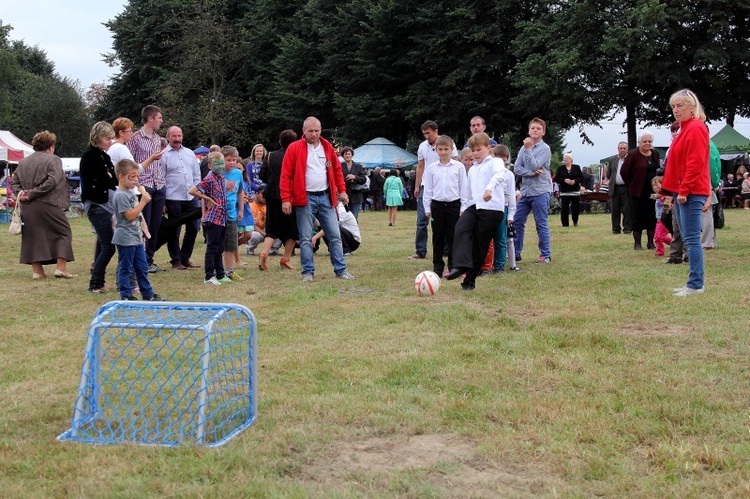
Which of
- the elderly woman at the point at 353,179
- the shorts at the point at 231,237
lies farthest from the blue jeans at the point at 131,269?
the elderly woman at the point at 353,179

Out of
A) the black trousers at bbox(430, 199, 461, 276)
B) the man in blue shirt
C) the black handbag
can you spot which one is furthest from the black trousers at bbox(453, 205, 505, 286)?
the black handbag

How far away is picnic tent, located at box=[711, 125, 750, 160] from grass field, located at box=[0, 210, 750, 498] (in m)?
26.1

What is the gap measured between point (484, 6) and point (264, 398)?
36555 millimetres

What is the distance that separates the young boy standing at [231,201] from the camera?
1005cm

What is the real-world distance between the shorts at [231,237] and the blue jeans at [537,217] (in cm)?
382

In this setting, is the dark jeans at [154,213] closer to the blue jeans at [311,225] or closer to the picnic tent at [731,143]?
the blue jeans at [311,225]

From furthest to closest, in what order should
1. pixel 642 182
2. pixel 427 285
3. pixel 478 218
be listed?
pixel 642 182
pixel 478 218
pixel 427 285

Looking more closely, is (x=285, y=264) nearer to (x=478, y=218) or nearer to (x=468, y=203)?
(x=468, y=203)

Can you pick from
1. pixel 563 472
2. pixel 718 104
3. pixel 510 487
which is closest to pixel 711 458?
pixel 563 472

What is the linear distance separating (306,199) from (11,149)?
23.0 m

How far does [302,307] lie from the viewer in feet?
25.5

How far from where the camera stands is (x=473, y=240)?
8836mm

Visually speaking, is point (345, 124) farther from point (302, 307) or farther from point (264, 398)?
point (264, 398)

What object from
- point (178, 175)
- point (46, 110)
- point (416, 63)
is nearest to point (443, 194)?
point (178, 175)
